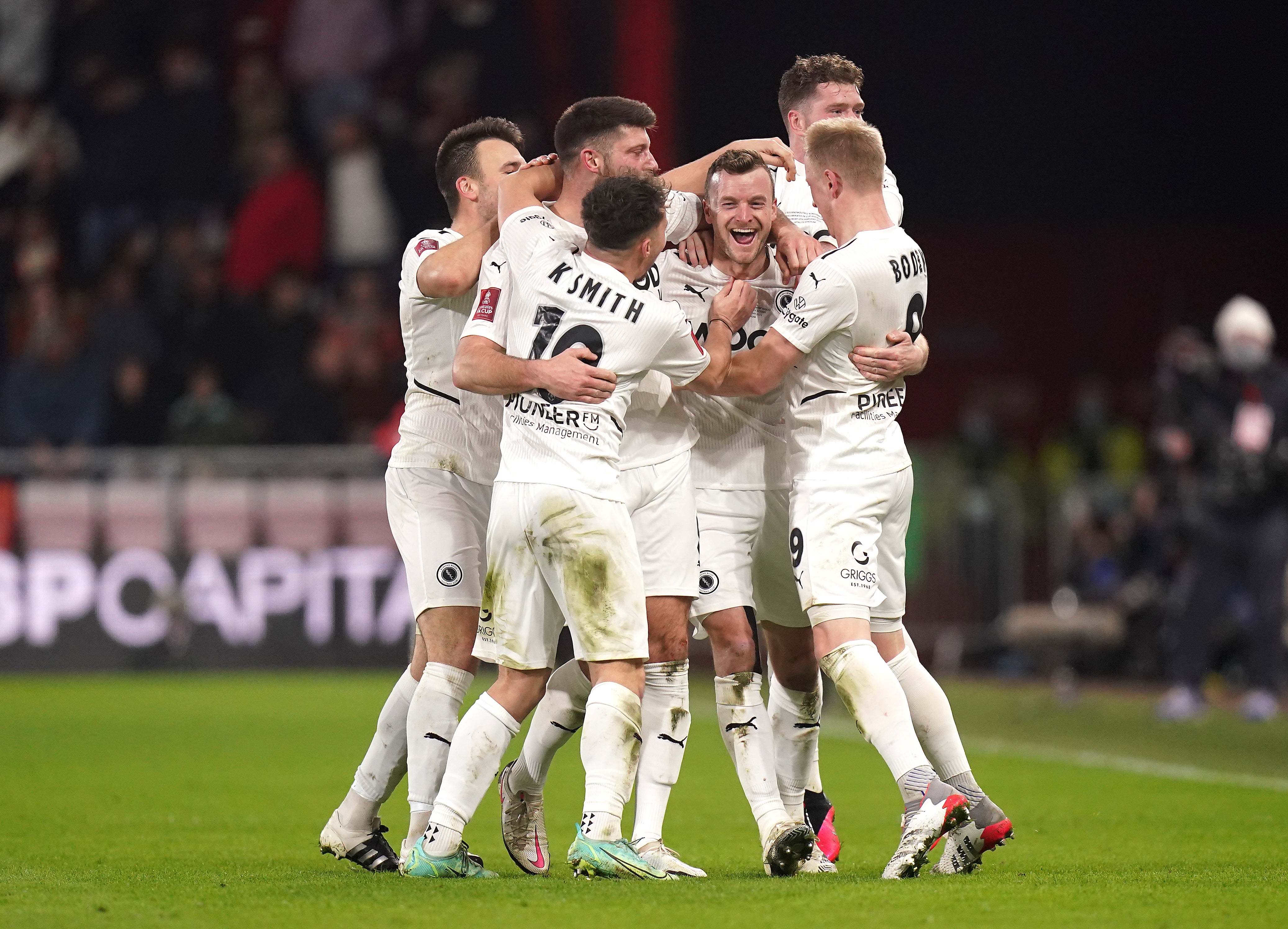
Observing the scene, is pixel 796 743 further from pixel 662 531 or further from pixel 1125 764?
pixel 1125 764

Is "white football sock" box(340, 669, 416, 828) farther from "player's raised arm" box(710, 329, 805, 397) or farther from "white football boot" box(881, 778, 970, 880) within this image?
"white football boot" box(881, 778, 970, 880)

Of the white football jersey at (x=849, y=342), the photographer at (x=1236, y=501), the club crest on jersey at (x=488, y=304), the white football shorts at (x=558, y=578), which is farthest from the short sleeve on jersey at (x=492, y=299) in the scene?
the photographer at (x=1236, y=501)

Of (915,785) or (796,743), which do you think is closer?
(915,785)

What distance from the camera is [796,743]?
640 centimetres

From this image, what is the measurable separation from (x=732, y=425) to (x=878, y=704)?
1.17m

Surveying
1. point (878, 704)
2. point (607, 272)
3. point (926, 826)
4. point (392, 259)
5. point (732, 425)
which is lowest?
point (926, 826)

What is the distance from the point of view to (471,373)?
18.7 ft

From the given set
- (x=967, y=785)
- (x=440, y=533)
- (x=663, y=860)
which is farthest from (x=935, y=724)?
(x=440, y=533)

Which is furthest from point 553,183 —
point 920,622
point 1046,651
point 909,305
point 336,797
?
point 920,622

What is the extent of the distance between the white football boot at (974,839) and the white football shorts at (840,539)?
714 mm

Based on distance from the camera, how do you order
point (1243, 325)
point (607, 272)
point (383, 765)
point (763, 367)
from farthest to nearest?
point (1243, 325) → point (383, 765) → point (763, 367) → point (607, 272)

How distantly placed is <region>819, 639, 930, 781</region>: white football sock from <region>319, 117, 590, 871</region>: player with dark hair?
1272 mm

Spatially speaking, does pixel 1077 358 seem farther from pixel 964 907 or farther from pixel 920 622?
pixel 964 907

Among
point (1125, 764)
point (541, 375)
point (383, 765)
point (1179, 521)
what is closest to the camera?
point (541, 375)
